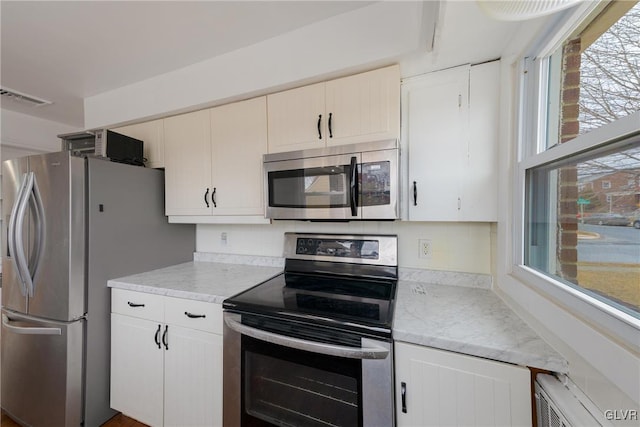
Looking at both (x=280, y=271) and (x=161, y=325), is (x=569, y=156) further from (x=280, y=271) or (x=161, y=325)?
(x=161, y=325)

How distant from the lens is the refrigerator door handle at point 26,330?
1.43 m

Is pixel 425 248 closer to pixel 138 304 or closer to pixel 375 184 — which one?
pixel 375 184

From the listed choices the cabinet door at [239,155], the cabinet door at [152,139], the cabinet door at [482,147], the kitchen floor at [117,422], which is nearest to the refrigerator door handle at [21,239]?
the cabinet door at [152,139]

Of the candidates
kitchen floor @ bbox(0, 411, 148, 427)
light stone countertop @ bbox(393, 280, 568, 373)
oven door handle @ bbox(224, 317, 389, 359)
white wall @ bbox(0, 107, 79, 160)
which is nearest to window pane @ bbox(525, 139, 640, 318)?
light stone countertop @ bbox(393, 280, 568, 373)

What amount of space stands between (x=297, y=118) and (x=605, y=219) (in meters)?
1.37

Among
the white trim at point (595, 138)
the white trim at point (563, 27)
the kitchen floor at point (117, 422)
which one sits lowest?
the kitchen floor at point (117, 422)

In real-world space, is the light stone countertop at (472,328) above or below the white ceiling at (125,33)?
below

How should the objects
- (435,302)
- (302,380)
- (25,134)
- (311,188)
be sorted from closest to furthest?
(302,380) < (435,302) < (311,188) < (25,134)

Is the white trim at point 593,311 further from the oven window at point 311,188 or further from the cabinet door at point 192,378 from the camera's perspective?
the cabinet door at point 192,378

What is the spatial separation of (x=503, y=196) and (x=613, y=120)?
1.86 feet

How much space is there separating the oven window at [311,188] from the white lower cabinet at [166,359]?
69cm

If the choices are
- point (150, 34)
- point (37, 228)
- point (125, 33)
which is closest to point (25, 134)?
point (37, 228)

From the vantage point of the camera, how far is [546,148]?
97 centimetres

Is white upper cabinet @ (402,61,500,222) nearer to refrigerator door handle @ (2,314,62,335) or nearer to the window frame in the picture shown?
the window frame
